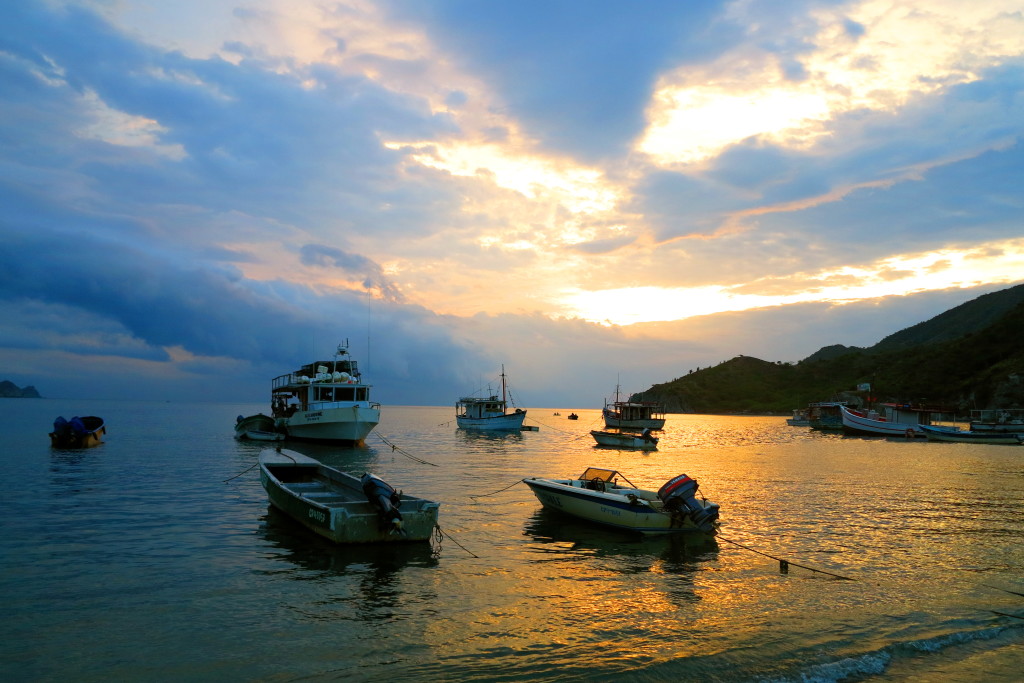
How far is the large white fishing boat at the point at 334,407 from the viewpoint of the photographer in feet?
168

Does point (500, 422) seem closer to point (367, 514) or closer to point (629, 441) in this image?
point (629, 441)

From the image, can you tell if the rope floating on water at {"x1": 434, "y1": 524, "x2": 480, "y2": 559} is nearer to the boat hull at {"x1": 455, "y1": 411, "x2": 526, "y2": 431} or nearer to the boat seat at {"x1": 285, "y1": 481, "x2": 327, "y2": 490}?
the boat seat at {"x1": 285, "y1": 481, "x2": 327, "y2": 490}

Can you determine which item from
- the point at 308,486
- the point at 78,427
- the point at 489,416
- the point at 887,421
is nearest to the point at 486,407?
the point at 489,416

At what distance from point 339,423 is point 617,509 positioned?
36.4 meters

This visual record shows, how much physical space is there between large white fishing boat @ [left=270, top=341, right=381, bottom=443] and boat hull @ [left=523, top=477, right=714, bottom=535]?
3241cm

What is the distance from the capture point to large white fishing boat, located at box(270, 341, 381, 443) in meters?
51.1

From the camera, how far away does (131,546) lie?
17094 millimetres

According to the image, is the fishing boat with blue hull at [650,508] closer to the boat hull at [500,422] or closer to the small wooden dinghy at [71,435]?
the small wooden dinghy at [71,435]

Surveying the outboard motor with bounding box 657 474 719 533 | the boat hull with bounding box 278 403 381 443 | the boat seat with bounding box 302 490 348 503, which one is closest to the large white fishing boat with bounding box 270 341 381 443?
the boat hull with bounding box 278 403 381 443

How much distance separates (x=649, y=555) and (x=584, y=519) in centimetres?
381

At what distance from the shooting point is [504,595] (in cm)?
1323

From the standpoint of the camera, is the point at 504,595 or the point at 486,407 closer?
the point at 504,595

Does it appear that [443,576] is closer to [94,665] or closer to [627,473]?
[94,665]

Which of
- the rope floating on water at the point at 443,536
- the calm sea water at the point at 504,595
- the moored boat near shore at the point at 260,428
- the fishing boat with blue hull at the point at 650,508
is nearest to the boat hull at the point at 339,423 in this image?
the moored boat near shore at the point at 260,428
